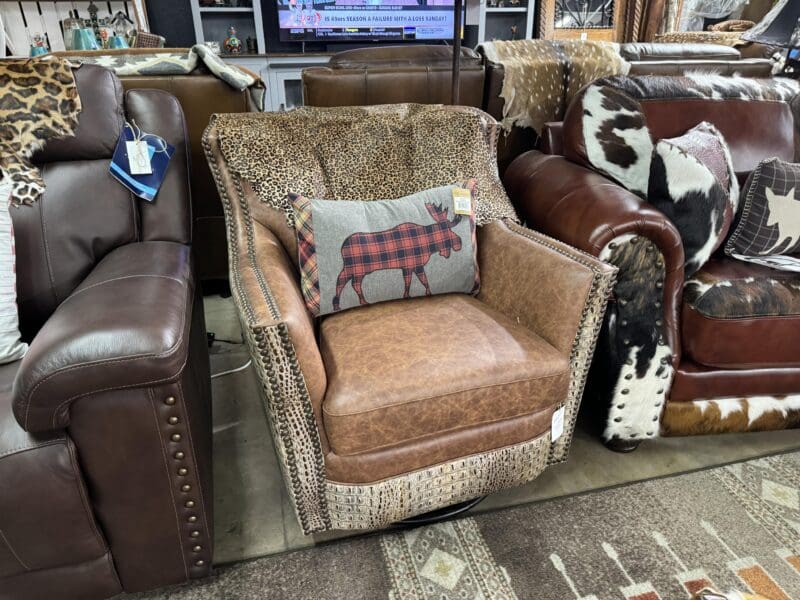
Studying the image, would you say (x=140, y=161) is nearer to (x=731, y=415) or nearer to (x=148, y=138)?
(x=148, y=138)

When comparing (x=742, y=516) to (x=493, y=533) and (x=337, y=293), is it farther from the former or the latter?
(x=337, y=293)

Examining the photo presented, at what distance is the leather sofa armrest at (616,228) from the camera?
4.18 ft

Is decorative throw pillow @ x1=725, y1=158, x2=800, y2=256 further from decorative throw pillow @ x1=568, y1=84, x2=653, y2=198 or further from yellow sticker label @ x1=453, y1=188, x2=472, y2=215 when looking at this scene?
yellow sticker label @ x1=453, y1=188, x2=472, y2=215

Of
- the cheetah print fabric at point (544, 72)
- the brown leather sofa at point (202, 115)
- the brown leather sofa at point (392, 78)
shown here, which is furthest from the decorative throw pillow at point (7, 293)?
the cheetah print fabric at point (544, 72)

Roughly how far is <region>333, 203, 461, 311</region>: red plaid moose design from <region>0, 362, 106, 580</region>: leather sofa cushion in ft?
2.14

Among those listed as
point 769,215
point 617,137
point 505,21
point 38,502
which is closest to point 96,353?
point 38,502

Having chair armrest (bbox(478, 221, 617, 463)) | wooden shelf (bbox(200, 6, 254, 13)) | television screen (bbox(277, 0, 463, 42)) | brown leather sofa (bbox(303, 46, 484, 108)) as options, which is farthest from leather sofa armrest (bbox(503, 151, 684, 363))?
wooden shelf (bbox(200, 6, 254, 13))

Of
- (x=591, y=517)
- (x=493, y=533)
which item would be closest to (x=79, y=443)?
(x=493, y=533)

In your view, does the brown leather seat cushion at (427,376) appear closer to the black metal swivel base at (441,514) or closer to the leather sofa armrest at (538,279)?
the leather sofa armrest at (538,279)

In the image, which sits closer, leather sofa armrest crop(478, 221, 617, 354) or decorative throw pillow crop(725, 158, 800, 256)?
leather sofa armrest crop(478, 221, 617, 354)

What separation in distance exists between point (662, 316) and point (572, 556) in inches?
25.2

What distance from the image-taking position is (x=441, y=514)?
1287mm

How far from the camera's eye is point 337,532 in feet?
4.16

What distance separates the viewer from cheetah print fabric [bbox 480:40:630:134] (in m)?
2.14
